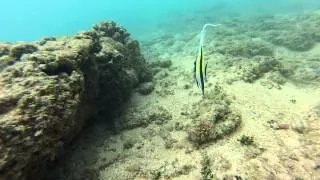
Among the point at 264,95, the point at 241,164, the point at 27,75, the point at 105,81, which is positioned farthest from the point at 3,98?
the point at 264,95

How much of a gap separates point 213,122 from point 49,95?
10.9 ft

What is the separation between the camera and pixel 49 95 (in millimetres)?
4824

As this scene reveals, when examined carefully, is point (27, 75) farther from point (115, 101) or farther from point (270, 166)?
point (270, 166)

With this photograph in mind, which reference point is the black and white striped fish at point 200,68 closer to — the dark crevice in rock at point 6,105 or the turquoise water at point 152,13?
the dark crevice in rock at point 6,105

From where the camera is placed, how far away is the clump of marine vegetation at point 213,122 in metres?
6.22

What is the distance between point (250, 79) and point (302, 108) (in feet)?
6.55

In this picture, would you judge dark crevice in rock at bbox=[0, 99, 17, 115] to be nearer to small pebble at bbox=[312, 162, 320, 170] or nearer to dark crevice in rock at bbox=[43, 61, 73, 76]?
dark crevice in rock at bbox=[43, 61, 73, 76]

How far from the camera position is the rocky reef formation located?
4.19 meters

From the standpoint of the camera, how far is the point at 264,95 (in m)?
7.84

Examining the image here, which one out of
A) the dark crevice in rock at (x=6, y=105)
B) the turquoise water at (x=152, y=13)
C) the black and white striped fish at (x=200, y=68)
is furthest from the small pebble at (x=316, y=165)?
the turquoise water at (x=152, y=13)

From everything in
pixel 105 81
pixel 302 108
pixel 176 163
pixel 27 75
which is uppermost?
pixel 27 75

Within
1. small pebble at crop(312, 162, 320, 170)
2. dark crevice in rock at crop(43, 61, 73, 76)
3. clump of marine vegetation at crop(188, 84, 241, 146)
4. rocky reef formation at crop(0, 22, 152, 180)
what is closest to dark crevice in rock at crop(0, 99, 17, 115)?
rocky reef formation at crop(0, 22, 152, 180)

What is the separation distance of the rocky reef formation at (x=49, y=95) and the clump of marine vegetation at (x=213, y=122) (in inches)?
87.7

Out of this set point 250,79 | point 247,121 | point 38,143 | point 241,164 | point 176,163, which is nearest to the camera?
point 38,143
